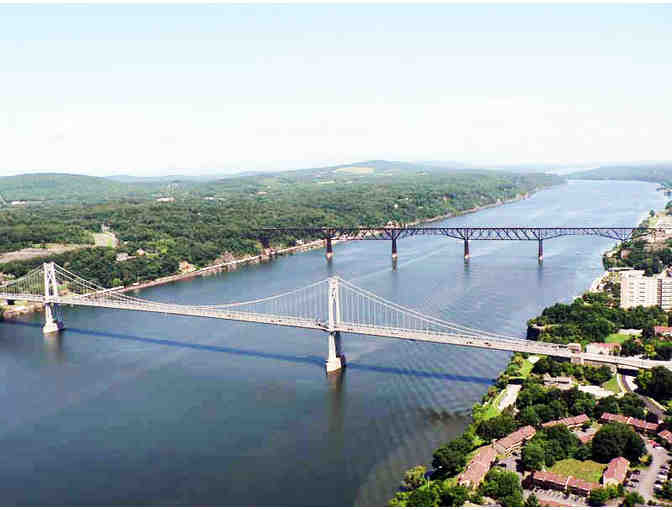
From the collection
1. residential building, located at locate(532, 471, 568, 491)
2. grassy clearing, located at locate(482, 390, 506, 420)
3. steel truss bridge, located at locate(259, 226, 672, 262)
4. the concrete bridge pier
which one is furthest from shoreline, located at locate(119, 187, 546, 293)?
residential building, located at locate(532, 471, 568, 491)

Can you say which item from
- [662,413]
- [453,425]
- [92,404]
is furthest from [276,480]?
[662,413]

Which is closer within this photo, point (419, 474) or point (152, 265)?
point (419, 474)

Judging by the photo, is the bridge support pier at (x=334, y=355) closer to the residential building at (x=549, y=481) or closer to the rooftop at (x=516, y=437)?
the rooftop at (x=516, y=437)

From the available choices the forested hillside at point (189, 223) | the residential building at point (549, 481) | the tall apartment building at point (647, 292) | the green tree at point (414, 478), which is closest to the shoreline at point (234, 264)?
the forested hillside at point (189, 223)

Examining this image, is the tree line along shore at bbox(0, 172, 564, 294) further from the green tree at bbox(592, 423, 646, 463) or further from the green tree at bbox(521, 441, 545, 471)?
the green tree at bbox(592, 423, 646, 463)

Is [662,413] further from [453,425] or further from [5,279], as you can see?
[5,279]

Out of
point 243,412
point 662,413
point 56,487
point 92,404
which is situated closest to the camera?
point 56,487
